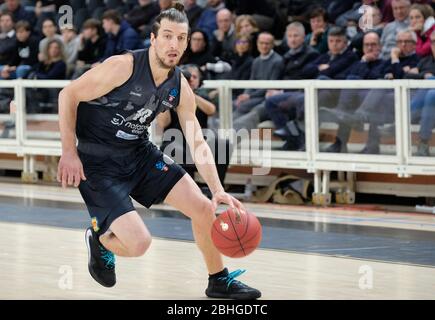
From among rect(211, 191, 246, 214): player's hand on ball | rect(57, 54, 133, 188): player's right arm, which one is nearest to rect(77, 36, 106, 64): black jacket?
rect(57, 54, 133, 188): player's right arm

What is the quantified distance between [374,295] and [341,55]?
6.25 m

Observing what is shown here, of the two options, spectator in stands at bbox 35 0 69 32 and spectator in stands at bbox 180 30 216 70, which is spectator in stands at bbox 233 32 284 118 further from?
spectator in stands at bbox 35 0 69 32

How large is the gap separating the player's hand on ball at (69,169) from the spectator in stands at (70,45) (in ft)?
29.9

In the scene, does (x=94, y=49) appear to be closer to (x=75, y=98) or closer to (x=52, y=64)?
(x=52, y=64)

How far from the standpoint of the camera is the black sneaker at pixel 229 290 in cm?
734

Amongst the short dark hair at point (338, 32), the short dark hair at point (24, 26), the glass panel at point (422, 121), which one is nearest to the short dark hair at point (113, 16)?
the short dark hair at point (24, 26)

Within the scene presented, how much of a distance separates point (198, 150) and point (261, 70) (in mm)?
6466

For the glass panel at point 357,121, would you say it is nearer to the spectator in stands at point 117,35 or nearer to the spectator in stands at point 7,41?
the spectator in stands at point 117,35

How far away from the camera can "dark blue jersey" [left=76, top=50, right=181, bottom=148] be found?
7254 mm

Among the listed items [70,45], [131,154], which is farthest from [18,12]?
[131,154]
